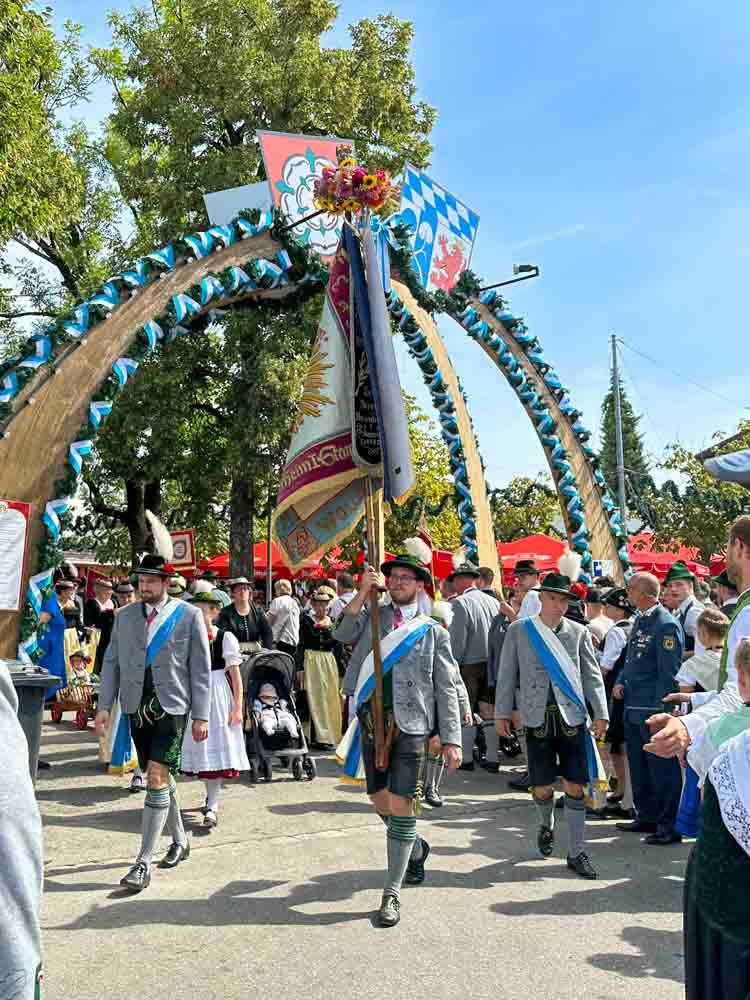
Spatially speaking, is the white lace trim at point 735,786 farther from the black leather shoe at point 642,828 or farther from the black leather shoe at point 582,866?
the black leather shoe at point 642,828

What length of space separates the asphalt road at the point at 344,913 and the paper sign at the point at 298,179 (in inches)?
265

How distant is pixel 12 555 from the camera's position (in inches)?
352

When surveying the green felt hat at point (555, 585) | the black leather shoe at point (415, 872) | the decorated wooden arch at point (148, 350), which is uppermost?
the decorated wooden arch at point (148, 350)

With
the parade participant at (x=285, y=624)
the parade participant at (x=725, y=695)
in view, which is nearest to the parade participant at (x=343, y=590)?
the parade participant at (x=285, y=624)

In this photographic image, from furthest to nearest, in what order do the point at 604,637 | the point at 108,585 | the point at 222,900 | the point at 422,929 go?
the point at 108,585
the point at 604,637
the point at 222,900
the point at 422,929

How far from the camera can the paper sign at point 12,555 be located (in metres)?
8.85

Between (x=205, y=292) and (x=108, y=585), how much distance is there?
19.4 ft

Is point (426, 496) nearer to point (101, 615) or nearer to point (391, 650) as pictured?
point (101, 615)

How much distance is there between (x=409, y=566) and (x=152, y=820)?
219 centimetres

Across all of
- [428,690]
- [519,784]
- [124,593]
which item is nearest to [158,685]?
[428,690]

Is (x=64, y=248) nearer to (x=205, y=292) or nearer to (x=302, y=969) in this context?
(x=205, y=292)

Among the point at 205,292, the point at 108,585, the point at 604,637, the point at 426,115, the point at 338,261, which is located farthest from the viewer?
the point at 426,115

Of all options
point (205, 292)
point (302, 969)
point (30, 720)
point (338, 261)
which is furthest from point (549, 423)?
point (302, 969)

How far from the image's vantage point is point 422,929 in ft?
16.9
